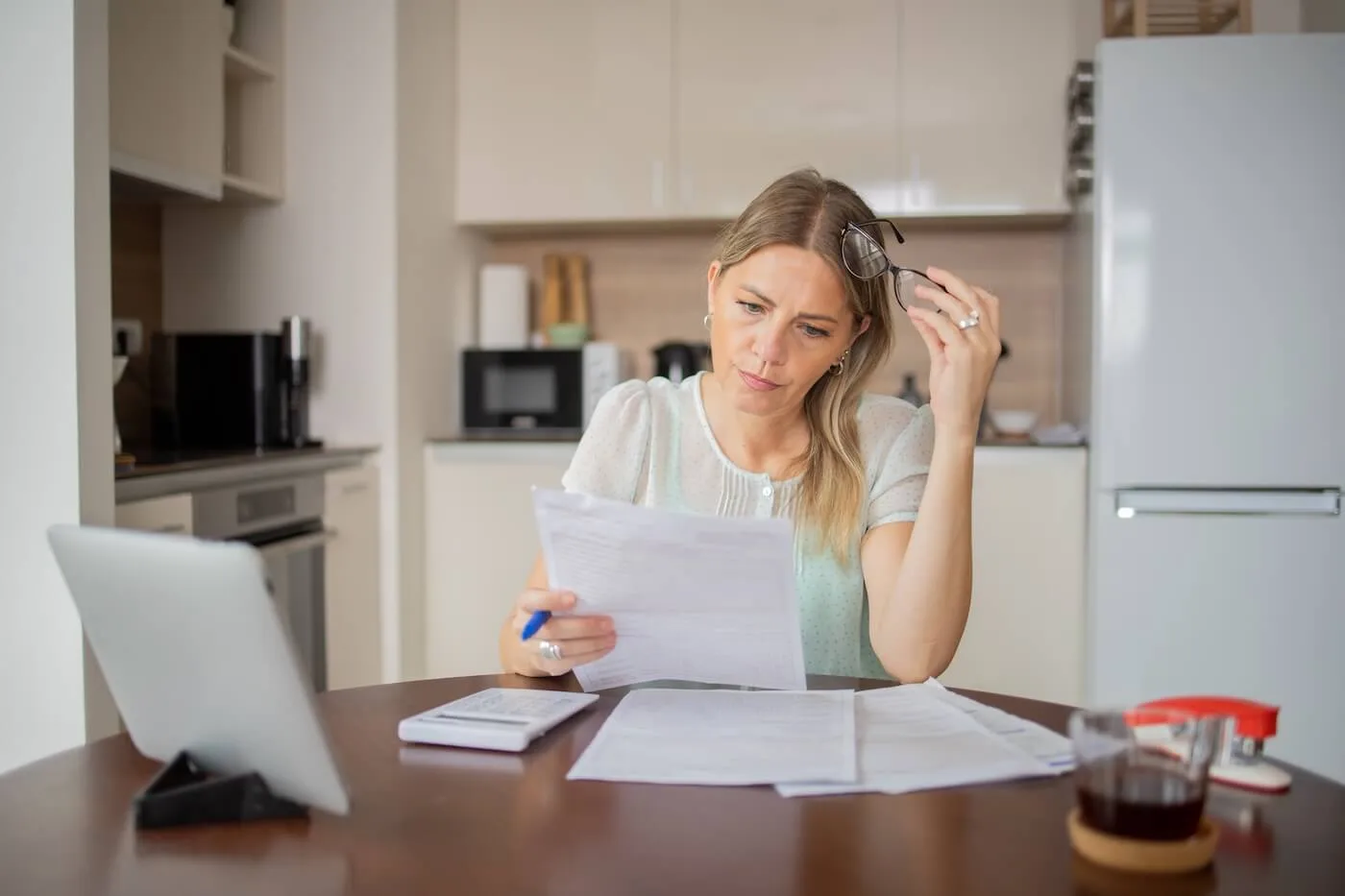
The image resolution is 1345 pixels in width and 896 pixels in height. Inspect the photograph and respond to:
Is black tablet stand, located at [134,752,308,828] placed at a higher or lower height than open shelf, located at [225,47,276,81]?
lower

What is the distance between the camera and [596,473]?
167cm

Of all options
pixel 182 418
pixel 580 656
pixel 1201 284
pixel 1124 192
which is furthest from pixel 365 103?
pixel 580 656

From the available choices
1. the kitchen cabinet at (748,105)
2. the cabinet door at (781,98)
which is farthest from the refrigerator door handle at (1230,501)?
the cabinet door at (781,98)

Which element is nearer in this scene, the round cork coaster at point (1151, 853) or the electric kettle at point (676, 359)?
the round cork coaster at point (1151, 853)

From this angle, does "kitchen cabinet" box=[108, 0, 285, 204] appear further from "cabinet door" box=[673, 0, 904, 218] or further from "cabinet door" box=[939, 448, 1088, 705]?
"cabinet door" box=[939, 448, 1088, 705]

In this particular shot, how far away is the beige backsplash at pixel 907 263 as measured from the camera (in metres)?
3.64

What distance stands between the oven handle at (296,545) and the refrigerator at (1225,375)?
72.5 inches

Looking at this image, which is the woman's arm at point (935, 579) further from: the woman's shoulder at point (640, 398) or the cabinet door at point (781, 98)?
the cabinet door at point (781, 98)

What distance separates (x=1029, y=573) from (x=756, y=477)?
66.6 inches

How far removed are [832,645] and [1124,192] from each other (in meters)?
1.78

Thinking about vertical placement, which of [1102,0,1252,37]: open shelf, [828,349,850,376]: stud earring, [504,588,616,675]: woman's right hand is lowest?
[504,588,616,675]: woman's right hand

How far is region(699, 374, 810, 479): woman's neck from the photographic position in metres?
1.68

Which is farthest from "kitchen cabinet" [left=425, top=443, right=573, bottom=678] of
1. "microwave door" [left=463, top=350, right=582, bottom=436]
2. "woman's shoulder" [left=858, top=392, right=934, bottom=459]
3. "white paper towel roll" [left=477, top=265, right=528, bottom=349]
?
"woman's shoulder" [left=858, top=392, right=934, bottom=459]

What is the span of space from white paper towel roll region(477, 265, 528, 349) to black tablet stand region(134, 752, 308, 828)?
9.26 ft
